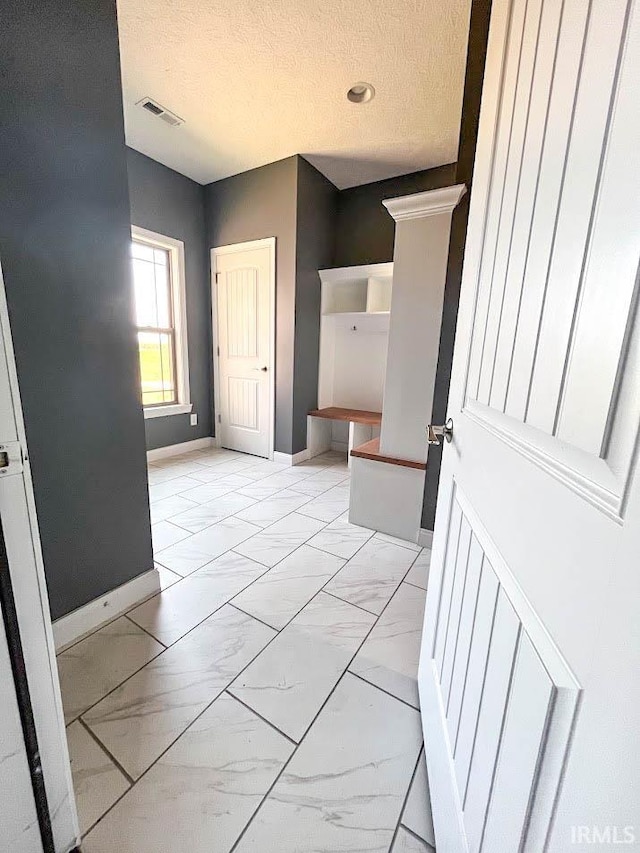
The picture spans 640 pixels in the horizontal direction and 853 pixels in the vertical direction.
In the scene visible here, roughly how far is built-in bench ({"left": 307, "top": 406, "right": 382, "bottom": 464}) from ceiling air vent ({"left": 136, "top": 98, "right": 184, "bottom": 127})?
261 centimetres

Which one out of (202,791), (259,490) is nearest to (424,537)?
(259,490)

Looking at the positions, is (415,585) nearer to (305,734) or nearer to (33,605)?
(305,734)

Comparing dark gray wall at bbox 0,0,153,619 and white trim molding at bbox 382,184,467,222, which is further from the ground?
white trim molding at bbox 382,184,467,222

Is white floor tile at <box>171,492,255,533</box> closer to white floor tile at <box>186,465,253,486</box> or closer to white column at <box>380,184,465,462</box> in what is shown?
white floor tile at <box>186,465,253,486</box>

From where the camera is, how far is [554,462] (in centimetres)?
42

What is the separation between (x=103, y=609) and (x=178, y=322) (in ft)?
9.43

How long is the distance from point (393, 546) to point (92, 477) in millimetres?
1601

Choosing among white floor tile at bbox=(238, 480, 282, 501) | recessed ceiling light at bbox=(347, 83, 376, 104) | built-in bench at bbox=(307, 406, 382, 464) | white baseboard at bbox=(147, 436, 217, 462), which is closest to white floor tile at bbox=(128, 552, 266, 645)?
white floor tile at bbox=(238, 480, 282, 501)

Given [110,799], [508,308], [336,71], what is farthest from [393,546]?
[336,71]

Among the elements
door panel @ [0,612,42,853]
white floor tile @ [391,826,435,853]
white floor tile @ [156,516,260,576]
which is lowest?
white floor tile @ [156,516,260,576]

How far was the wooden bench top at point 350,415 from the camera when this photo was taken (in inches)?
128

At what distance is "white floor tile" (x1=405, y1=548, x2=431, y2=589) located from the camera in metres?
1.72

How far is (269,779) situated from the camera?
2.94 ft

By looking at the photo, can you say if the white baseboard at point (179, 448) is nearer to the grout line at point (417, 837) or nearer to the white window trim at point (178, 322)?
the white window trim at point (178, 322)
